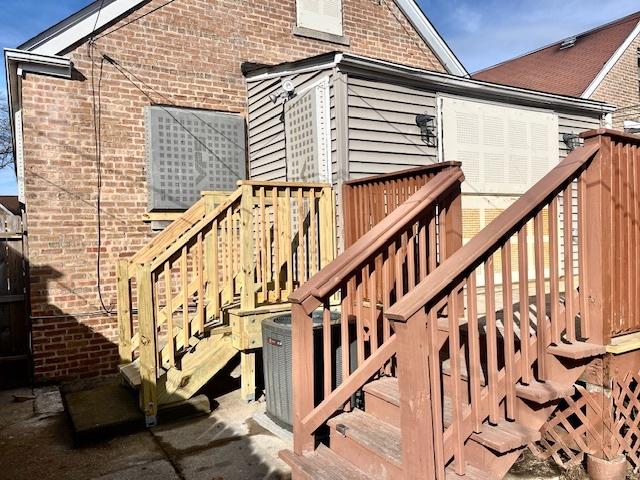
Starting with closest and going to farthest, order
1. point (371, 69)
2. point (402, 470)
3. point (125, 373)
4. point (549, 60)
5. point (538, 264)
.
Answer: point (402, 470), point (538, 264), point (125, 373), point (371, 69), point (549, 60)

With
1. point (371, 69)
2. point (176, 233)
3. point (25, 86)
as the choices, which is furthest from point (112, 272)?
point (371, 69)

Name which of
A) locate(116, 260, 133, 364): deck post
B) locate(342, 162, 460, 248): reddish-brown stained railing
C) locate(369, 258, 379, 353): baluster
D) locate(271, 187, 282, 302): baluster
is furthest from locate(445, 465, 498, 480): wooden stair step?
locate(116, 260, 133, 364): deck post

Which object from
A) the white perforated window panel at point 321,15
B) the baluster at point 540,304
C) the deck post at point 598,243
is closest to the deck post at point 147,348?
the baluster at point 540,304

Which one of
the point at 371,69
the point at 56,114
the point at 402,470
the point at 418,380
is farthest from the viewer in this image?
the point at 56,114

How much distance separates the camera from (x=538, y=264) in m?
2.67

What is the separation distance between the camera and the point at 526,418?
8.54 ft

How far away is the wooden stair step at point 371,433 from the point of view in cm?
265

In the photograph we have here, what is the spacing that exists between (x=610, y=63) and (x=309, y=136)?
1108 cm

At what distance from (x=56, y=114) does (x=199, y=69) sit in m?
1.97

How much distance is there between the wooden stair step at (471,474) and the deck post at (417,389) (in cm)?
22

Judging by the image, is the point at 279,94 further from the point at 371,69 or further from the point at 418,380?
the point at 418,380

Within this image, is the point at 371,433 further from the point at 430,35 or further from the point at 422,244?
the point at 430,35

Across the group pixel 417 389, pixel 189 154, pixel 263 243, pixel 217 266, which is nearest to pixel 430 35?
pixel 189 154

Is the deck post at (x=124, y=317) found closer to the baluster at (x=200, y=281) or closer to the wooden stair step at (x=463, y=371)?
the baluster at (x=200, y=281)
